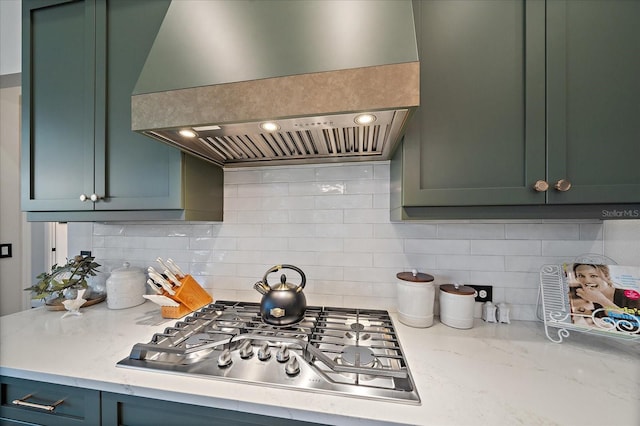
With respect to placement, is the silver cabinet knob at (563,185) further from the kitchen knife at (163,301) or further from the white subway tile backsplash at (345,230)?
the kitchen knife at (163,301)

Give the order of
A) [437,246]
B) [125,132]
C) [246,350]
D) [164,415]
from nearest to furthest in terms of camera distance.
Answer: [164,415], [246,350], [125,132], [437,246]

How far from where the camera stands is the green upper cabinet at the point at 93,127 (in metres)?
1.00

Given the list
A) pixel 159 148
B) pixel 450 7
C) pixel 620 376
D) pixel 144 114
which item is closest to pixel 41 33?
pixel 159 148

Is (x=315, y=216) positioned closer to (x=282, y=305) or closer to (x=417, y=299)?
(x=282, y=305)

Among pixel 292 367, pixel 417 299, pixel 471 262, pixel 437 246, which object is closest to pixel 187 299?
pixel 292 367

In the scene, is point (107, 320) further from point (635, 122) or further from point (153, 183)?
point (635, 122)

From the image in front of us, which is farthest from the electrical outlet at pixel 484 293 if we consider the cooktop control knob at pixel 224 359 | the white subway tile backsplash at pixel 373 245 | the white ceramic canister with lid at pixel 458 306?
the cooktop control knob at pixel 224 359

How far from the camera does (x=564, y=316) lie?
2.97ft

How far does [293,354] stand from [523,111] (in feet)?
3.65

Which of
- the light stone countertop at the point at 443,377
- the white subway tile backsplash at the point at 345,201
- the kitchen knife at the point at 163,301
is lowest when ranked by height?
the light stone countertop at the point at 443,377

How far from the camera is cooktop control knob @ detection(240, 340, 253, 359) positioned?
762 mm

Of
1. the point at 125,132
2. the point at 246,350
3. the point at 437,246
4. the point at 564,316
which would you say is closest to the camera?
the point at 246,350

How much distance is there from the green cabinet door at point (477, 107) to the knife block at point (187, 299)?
110 cm

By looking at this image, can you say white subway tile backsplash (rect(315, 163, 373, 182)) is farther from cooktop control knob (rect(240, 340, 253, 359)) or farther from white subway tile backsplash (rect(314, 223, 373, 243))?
cooktop control knob (rect(240, 340, 253, 359))
